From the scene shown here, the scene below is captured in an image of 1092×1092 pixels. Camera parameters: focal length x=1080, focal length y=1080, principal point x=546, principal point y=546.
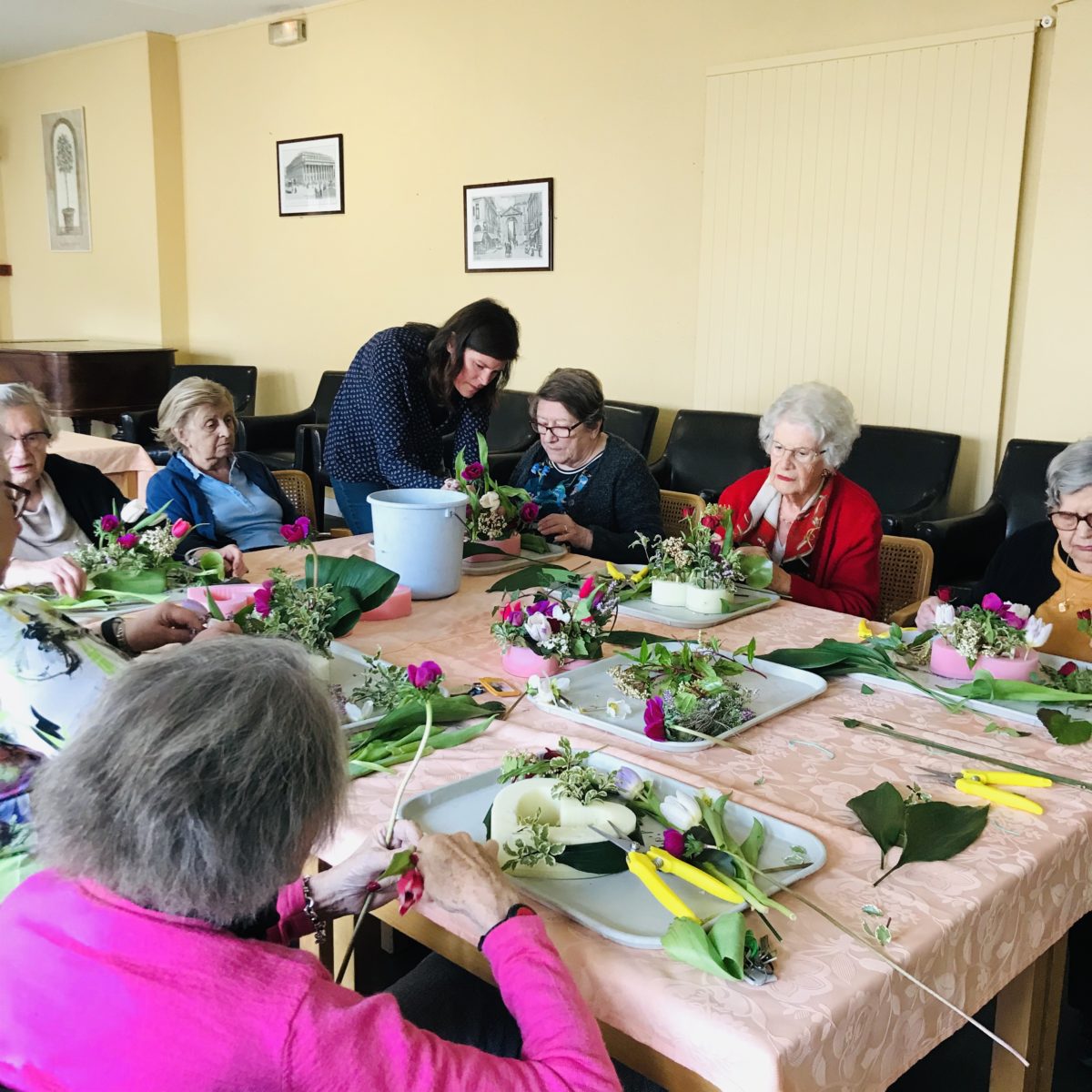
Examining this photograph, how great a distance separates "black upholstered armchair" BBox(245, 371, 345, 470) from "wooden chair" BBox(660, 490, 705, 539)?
10.4ft

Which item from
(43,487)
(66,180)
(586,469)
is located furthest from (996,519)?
(66,180)

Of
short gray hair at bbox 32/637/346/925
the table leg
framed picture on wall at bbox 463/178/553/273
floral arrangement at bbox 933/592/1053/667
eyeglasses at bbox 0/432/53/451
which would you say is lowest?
the table leg

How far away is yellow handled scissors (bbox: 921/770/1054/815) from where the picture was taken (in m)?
1.31

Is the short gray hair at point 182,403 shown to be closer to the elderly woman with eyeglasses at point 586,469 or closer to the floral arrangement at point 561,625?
the elderly woman with eyeglasses at point 586,469

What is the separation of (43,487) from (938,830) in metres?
2.29

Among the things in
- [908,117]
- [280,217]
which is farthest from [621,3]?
[280,217]

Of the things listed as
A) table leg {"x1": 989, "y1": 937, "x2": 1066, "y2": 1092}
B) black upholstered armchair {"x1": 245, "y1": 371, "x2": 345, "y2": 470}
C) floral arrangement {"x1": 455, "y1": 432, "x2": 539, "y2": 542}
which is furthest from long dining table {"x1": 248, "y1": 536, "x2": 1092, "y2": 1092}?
black upholstered armchair {"x1": 245, "y1": 371, "x2": 345, "y2": 470}

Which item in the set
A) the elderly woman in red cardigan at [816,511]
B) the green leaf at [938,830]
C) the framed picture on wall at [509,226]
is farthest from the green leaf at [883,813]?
the framed picture on wall at [509,226]

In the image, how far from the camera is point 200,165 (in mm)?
7297

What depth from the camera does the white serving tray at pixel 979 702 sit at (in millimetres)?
1619

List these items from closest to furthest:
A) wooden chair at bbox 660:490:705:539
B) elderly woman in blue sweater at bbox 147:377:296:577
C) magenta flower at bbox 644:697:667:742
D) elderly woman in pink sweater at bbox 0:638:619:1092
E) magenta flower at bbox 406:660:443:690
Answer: elderly woman in pink sweater at bbox 0:638:619:1092 → magenta flower at bbox 644:697:667:742 → magenta flower at bbox 406:660:443:690 → elderly woman in blue sweater at bbox 147:377:296:577 → wooden chair at bbox 660:490:705:539

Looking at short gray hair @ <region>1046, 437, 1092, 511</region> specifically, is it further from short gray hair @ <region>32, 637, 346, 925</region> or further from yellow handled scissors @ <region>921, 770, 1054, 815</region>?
short gray hair @ <region>32, 637, 346, 925</region>

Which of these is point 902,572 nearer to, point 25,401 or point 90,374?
point 25,401

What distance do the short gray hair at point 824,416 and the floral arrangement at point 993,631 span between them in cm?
93
